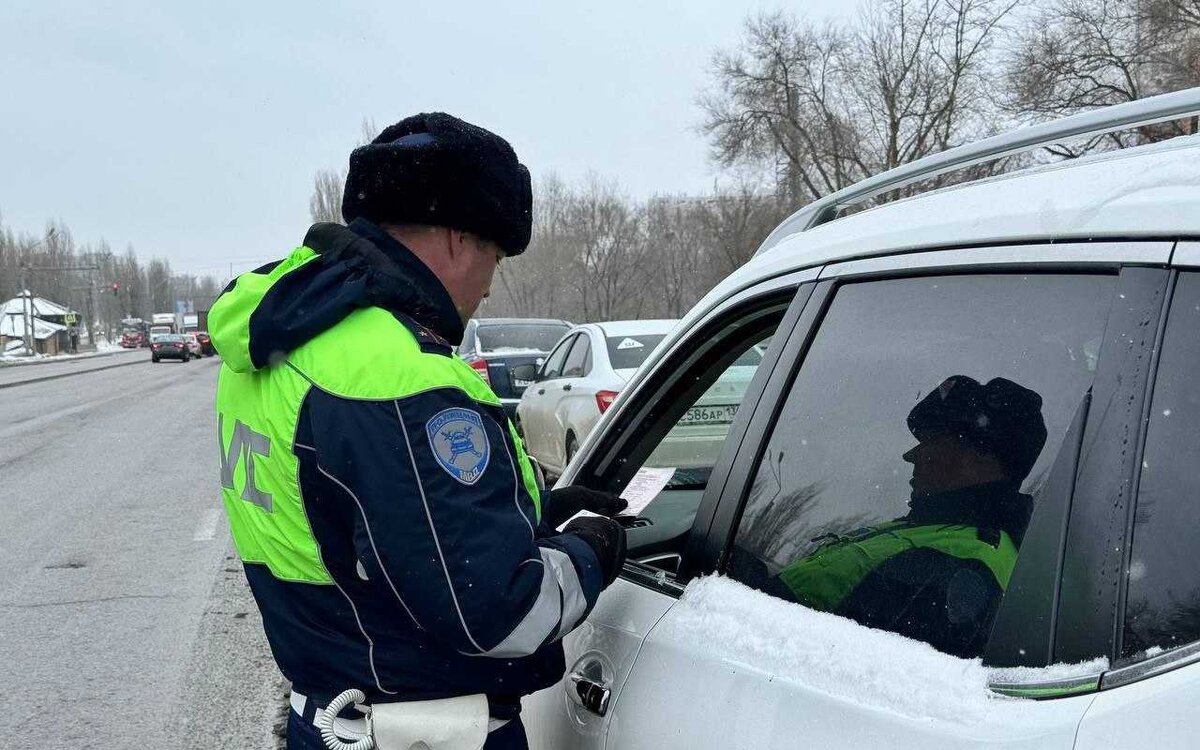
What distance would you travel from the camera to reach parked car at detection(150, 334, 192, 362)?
55.4m

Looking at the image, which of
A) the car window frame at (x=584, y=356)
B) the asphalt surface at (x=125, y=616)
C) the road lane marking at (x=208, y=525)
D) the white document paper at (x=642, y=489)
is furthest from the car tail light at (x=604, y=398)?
the white document paper at (x=642, y=489)

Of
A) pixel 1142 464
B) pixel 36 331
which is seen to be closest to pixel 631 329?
pixel 1142 464

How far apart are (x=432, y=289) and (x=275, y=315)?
287 mm

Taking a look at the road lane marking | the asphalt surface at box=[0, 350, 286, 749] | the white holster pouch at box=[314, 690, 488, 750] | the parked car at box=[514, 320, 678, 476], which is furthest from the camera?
the parked car at box=[514, 320, 678, 476]

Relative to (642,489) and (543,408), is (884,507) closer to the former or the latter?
(642,489)

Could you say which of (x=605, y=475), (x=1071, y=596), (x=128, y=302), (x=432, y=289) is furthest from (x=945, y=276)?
(x=128, y=302)

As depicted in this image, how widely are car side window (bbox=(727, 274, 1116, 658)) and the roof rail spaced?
275mm

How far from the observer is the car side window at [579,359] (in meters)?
9.13

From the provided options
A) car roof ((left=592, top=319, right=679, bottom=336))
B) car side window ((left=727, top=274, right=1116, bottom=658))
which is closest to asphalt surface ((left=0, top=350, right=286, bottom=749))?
car side window ((left=727, top=274, right=1116, bottom=658))

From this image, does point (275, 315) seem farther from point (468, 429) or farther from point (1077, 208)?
point (1077, 208)

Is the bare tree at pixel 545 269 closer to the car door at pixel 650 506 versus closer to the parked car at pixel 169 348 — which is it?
the parked car at pixel 169 348

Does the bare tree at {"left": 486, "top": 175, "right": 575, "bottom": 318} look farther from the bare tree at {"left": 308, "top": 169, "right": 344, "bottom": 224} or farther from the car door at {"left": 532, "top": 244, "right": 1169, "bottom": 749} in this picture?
the car door at {"left": 532, "top": 244, "right": 1169, "bottom": 749}

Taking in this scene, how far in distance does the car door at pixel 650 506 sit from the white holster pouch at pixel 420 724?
Answer: 9.1 inches

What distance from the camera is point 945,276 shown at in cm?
137
